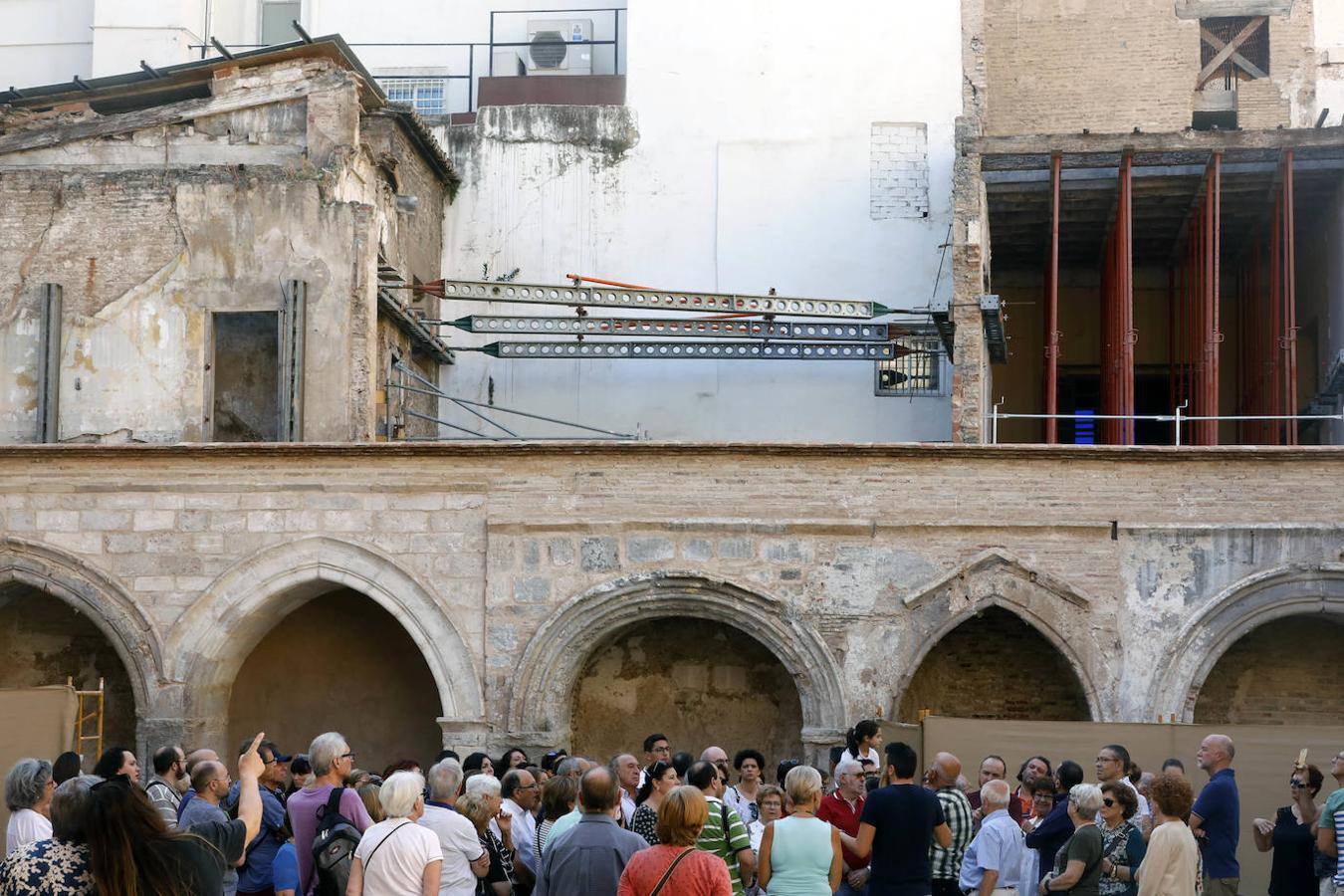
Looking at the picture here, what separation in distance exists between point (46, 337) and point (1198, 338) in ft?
43.6

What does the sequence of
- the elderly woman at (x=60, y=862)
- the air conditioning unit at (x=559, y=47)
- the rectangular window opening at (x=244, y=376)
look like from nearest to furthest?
the elderly woman at (x=60, y=862)
the rectangular window opening at (x=244, y=376)
the air conditioning unit at (x=559, y=47)

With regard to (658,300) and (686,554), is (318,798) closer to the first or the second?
(686,554)

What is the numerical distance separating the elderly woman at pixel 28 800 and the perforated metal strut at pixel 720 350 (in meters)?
14.4

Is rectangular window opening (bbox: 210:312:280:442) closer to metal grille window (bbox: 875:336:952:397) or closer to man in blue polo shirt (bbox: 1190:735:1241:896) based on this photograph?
metal grille window (bbox: 875:336:952:397)

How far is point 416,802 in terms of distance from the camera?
9.51 meters

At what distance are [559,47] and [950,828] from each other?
1817cm

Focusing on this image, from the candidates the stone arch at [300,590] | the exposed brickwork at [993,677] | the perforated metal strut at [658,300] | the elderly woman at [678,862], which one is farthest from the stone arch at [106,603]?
the elderly woman at [678,862]

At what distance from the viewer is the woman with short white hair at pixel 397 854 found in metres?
9.23

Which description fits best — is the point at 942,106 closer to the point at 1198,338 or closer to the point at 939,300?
the point at 939,300

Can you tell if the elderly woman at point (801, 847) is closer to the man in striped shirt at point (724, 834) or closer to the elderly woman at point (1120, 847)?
the man in striped shirt at point (724, 834)

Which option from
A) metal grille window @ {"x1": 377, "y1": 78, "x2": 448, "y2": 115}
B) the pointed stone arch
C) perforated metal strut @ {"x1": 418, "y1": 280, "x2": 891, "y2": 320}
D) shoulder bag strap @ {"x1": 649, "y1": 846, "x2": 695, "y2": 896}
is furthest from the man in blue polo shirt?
metal grille window @ {"x1": 377, "y1": 78, "x2": 448, "y2": 115}

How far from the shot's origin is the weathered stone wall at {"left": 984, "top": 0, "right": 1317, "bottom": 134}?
84.5 ft

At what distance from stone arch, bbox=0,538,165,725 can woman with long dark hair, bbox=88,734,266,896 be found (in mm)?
12704

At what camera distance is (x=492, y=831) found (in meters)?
11.1
